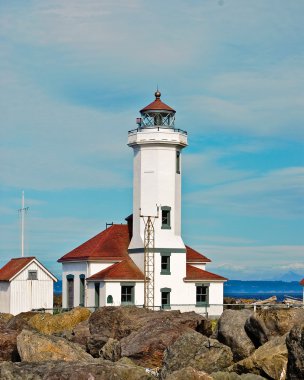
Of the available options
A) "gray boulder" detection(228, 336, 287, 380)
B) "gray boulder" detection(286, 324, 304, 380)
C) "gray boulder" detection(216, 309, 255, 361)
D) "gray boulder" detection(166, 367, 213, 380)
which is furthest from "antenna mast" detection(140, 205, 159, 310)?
"gray boulder" detection(286, 324, 304, 380)

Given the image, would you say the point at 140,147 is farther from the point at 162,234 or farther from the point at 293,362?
the point at 293,362

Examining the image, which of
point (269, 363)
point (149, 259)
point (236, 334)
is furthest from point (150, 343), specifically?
point (149, 259)

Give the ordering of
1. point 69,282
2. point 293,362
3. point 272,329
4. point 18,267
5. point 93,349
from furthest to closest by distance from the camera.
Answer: point 69,282, point 18,267, point 93,349, point 272,329, point 293,362

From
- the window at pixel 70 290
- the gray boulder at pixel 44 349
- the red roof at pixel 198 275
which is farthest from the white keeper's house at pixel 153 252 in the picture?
the gray boulder at pixel 44 349

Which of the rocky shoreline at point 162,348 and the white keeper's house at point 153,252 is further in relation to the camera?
the white keeper's house at point 153,252

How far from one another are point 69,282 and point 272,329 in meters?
25.0

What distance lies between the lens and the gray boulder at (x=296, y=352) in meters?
17.9

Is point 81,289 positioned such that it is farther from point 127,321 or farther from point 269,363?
point 269,363

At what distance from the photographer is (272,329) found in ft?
77.3

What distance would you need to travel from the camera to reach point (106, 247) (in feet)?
150

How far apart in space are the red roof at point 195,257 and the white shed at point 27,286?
7.83 meters

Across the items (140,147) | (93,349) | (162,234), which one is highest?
(140,147)

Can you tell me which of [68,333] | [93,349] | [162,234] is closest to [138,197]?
[162,234]

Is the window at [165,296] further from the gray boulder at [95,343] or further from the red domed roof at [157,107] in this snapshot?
the gray boulder at [95,343]
